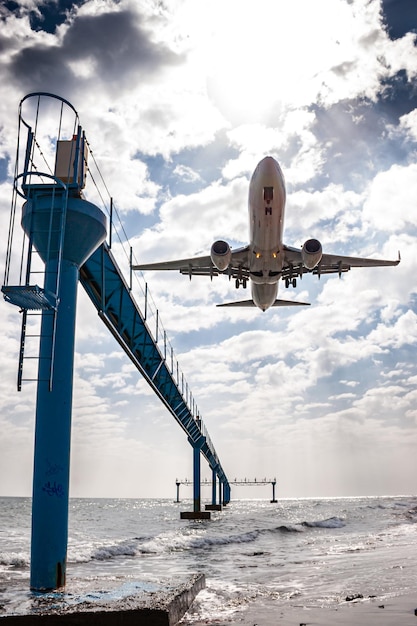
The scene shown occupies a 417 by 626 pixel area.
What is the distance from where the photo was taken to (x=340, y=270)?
35.5 metres

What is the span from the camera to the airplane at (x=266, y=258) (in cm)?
2814

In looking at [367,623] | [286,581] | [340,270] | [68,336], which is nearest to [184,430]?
[340,270]

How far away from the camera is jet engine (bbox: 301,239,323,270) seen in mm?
28844

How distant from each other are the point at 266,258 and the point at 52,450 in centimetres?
2159

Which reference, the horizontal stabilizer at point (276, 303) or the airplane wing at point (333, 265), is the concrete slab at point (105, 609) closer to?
the airplane wing at point (333, 265)

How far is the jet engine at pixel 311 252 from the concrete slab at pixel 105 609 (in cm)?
2148

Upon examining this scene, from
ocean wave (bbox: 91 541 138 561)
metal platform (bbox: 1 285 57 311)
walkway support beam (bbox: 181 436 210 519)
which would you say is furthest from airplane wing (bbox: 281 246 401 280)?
walkway support beam (bbox: 181 436 210 519)

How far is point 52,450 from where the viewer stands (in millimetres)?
11430

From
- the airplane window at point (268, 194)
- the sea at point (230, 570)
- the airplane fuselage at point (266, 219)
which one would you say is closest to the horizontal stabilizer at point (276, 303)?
the airplane fuselage at point (266, 219)

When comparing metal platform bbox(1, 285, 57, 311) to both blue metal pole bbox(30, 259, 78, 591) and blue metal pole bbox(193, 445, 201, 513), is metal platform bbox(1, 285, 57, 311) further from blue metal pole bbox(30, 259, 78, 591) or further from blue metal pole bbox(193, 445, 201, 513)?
blue metal pole bbox(193, 445, 201, 513)

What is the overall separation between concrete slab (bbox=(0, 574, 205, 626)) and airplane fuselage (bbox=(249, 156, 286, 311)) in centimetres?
2141

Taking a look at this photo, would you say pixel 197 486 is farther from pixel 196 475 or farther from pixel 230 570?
pixel 230 570

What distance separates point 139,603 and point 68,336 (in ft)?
19.3

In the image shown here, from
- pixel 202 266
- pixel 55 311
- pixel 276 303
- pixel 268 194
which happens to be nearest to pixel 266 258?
pixel 268 194
